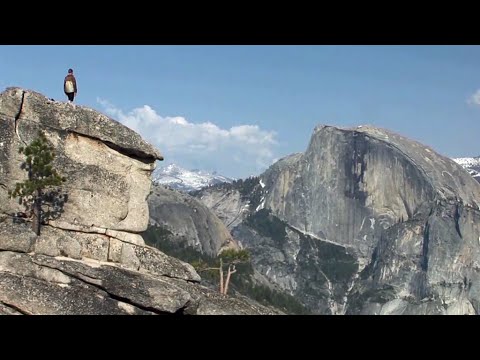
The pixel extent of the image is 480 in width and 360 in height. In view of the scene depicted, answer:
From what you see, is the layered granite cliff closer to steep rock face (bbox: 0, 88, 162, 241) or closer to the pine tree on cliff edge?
steep rock face (bbox: 0, 88, 162, 241)

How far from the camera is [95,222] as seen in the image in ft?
117

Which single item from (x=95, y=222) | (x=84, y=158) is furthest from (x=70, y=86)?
(x=95, y=222)

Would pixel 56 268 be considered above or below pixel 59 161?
below

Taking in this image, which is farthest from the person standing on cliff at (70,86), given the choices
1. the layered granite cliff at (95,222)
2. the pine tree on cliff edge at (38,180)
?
the pine tree on cliff edge at (38,180)

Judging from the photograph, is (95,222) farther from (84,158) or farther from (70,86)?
(70,86)

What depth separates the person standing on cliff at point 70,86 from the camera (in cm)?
3456

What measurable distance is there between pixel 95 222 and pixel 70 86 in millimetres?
7137

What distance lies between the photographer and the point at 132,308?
30.0m

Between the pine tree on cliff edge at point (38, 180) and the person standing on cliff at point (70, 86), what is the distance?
101 inches

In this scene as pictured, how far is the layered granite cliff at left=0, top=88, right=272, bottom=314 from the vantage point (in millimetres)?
29516

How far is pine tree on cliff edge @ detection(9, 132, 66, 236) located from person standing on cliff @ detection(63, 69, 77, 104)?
257cm

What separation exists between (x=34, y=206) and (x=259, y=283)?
153131mm
